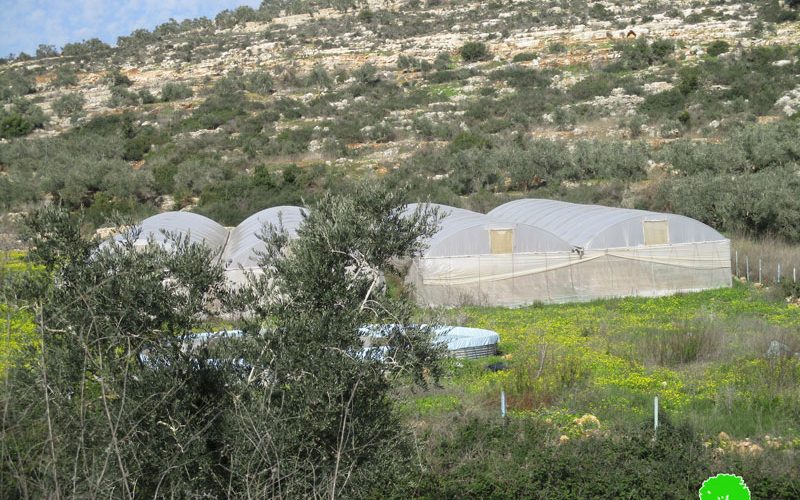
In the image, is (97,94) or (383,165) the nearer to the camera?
(383,165)

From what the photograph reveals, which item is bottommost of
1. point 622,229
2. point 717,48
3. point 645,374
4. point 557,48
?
point 645,374

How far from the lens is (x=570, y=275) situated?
20453 mm

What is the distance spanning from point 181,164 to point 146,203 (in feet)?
9.01

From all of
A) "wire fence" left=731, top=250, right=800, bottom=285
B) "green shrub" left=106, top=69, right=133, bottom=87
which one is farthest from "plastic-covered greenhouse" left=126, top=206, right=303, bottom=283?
"green shrub" left=106, top=69, right=133, bottom=87

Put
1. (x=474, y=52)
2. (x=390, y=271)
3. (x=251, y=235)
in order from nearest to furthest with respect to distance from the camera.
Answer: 1. (x=390, y=271)
2. (x=251, y=235)
3. (x=474, y=52)

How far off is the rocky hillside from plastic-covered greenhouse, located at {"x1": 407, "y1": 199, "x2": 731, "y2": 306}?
458cm

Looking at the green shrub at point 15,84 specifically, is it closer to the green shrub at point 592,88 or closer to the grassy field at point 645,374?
the green shrub at point 592,88

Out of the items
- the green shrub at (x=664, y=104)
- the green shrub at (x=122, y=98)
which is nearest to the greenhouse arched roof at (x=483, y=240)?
the green shrub at (x=664, y=104)

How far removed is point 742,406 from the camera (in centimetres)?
1075

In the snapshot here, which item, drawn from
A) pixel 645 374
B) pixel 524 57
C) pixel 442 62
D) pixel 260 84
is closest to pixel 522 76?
pixel 524 57

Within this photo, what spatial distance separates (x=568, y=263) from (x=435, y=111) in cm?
2544

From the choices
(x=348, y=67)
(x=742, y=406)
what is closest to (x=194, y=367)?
(x=742, y=406)

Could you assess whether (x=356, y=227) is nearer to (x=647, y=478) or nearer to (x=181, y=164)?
(x=647, y=478)

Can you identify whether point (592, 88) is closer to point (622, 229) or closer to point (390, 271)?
point (622, 229)
